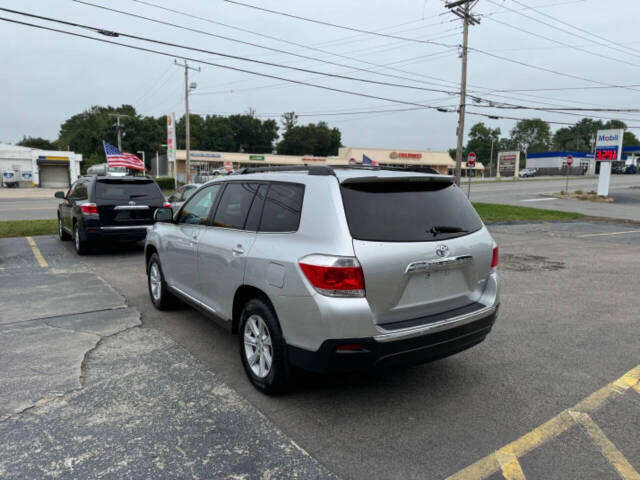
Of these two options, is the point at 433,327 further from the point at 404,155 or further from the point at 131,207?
the point at 404,155

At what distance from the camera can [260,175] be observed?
13.3 feet

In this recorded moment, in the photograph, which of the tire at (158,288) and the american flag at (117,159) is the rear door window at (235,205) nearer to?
the tire at (158,288)

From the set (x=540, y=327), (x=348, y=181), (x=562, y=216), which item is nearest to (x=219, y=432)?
(x=348, y=181)

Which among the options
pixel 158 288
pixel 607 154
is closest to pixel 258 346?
pixel 158 288

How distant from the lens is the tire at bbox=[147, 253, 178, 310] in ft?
18.5

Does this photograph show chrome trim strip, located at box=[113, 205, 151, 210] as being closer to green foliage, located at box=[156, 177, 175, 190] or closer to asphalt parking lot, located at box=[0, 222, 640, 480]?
asphalt parking lot, located at box=[0, 222, 640, 480]

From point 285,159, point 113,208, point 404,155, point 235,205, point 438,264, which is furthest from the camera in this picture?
point 404,155

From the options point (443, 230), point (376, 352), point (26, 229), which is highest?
point (443, 230)

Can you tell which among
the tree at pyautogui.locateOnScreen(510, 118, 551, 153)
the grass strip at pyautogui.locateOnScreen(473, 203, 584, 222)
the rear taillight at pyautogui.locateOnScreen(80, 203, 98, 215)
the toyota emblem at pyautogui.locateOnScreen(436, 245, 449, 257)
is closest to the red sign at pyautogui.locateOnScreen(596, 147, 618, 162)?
the grass strip at pyautogui.locateOnScreen(473, 203, 584, 222)

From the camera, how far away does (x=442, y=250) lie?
329cm

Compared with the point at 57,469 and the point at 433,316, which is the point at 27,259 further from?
the point at 433,316

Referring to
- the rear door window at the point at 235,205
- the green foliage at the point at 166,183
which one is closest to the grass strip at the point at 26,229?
the rear door window at the point at 235,205

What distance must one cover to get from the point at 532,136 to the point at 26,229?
511 feet

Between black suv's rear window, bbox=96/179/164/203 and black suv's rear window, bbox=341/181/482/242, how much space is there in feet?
24.8
